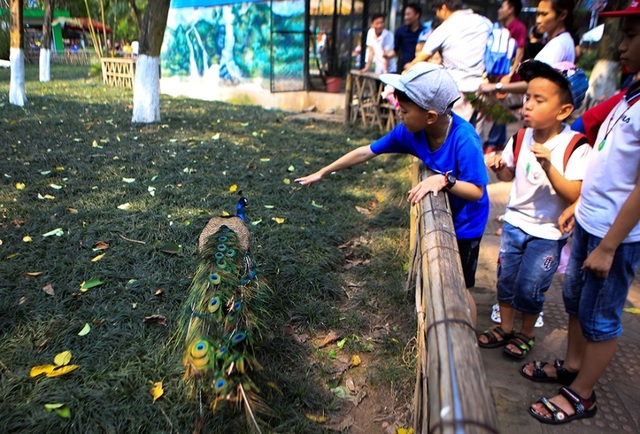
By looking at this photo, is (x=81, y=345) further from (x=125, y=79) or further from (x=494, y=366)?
(x=125, y=79)

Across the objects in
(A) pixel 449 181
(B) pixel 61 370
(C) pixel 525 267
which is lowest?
(B) pixel 61 370

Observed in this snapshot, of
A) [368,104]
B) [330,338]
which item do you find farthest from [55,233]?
[368,104]

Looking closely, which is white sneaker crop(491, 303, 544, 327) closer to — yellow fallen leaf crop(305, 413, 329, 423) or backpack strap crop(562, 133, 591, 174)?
backpack strap crop(562, 133, 591, 174)

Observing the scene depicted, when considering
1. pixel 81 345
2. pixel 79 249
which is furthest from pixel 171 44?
pixel 81 345

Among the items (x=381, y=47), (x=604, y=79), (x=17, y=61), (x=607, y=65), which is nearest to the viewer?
(x=607, y=65)

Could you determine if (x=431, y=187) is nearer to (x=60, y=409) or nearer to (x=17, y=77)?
(x=60, y=409)

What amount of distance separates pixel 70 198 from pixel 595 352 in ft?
13.9

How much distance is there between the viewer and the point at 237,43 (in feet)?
41.0

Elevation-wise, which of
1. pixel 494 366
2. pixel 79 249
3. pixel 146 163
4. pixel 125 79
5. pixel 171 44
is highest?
pixel 171 44

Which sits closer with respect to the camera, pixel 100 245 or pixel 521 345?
pixel 521 345

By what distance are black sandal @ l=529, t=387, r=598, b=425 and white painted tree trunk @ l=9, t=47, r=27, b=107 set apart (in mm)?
10933

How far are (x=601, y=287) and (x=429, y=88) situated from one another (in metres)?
1.12

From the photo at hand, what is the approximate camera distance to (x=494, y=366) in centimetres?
248

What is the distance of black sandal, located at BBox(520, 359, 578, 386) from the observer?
2303 mm
